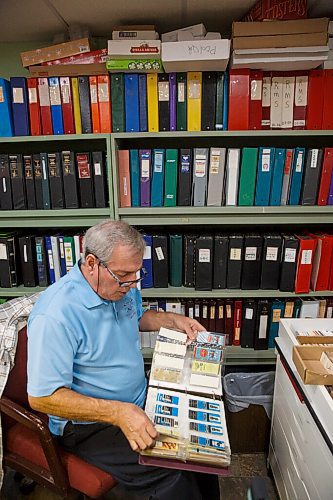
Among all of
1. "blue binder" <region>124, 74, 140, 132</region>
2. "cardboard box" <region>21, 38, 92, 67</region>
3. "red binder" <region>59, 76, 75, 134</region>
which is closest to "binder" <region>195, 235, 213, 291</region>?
"blue binder" <region>124, 74, 140, 132</region>

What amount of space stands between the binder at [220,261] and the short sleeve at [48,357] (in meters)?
1.02

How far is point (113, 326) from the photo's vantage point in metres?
1.26

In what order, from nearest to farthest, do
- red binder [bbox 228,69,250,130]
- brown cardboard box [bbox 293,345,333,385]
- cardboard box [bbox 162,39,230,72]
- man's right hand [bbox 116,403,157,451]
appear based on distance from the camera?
man's right hand [bbox 116,403,157,451]
brown cardboard box [bbox 293,345,333,385]
cardboard box [bbox 162,39,230,72]
red binder [bbox 228,69,250,130]

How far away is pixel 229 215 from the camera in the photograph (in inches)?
73.2

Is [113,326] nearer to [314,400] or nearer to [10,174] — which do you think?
[314,400]

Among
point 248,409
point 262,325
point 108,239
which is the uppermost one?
point 108,239

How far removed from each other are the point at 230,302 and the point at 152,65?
1.32m

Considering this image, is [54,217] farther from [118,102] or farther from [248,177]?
[248,177]

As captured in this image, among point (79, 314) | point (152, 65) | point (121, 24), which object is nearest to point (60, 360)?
point (79, 314)

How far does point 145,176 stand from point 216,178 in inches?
14.9

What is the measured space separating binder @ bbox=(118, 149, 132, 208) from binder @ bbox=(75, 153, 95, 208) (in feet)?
0.51

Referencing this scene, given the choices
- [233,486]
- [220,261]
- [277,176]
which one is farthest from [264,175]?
[233,486]

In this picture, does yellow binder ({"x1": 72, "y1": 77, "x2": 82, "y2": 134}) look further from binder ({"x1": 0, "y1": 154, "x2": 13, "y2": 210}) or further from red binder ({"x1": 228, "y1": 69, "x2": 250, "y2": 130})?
red binder ({"x1": 228, "y1": 69, "x2": 250, "y2": 130})

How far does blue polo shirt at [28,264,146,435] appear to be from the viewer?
3.49 ft
